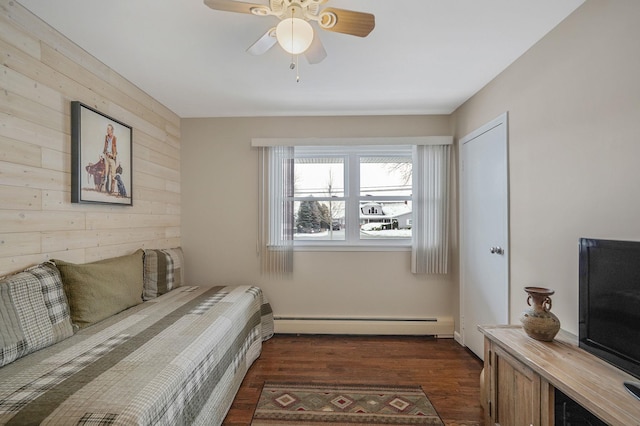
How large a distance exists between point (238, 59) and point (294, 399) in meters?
2.54

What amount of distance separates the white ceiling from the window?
1.70 ft

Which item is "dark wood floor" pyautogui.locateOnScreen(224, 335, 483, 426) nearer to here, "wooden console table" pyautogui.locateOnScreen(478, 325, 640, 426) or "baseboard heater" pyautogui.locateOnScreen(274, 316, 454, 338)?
"baseboard heater" pyautogui.locateOnScreen(274, 316, 454, 338)

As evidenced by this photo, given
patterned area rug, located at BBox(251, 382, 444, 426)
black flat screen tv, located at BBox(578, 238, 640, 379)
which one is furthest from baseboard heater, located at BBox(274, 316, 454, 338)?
black flat screen tv, located at BBox(578, 238, 640, 379)

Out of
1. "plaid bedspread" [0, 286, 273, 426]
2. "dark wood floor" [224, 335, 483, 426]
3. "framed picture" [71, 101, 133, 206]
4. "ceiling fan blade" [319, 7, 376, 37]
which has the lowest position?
"dark wood floor" [224, 335, 483, 426]

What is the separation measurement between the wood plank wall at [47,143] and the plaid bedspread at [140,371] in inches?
23.2

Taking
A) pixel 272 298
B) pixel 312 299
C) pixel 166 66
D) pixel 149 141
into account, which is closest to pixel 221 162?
pixel 149 141

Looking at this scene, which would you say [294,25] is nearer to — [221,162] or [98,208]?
[98,208]

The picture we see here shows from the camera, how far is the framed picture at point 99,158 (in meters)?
1.88

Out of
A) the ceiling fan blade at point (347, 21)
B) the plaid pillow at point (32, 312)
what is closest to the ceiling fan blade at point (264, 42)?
the ceiling fan blade at point (347, 21)

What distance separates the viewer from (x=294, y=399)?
2.04 m

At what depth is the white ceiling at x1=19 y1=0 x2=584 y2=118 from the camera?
1.60m

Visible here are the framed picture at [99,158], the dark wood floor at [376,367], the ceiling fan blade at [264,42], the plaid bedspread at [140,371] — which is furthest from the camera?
the dark wood floor at [376,367]

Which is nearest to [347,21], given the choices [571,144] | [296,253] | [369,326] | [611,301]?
[571,144]

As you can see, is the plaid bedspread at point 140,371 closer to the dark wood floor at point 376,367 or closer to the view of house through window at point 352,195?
the dark wood floor at point 376,367
